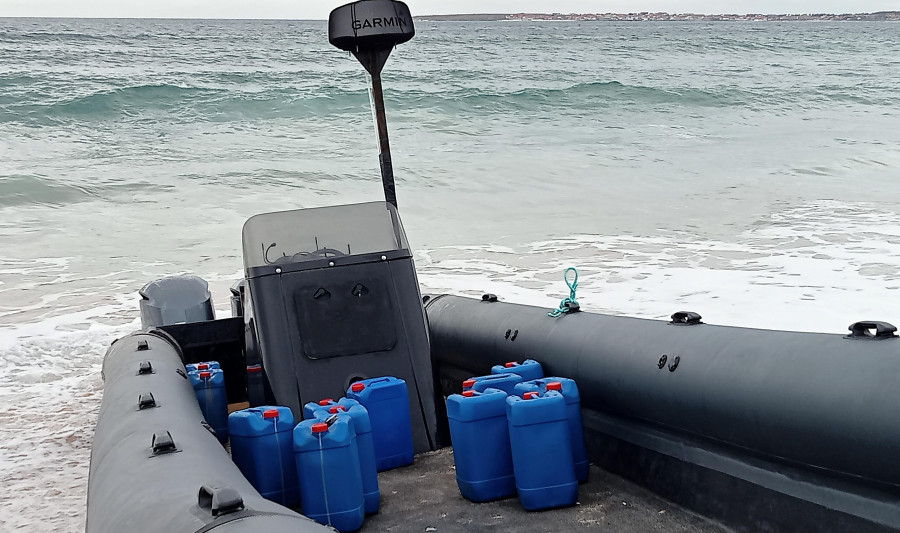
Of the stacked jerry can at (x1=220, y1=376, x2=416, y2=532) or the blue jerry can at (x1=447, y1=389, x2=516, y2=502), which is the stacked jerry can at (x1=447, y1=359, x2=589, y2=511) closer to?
the blue jerry can at (x1=447, y1=389, x2=516, y2=502)

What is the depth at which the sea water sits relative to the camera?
8445 mm

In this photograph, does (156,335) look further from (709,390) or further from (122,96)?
(122,96)

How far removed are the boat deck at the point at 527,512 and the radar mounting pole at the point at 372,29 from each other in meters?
1.95

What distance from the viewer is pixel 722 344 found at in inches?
135

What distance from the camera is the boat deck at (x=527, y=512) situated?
3.43m

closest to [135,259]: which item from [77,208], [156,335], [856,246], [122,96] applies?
[77,208]

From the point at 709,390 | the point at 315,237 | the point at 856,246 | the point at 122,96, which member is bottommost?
the point at 856,246

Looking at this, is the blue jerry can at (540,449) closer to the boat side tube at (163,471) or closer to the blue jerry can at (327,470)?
the blue jerry can at (327,470)

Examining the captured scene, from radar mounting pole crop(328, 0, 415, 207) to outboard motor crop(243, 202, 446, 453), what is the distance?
33.5 inches

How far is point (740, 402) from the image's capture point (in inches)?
125

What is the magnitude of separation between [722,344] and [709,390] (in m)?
0.20

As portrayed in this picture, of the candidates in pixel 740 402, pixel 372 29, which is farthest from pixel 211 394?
pixel 740 402

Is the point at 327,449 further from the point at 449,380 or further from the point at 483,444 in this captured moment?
the point at 449,380

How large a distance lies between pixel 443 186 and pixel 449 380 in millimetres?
11676
